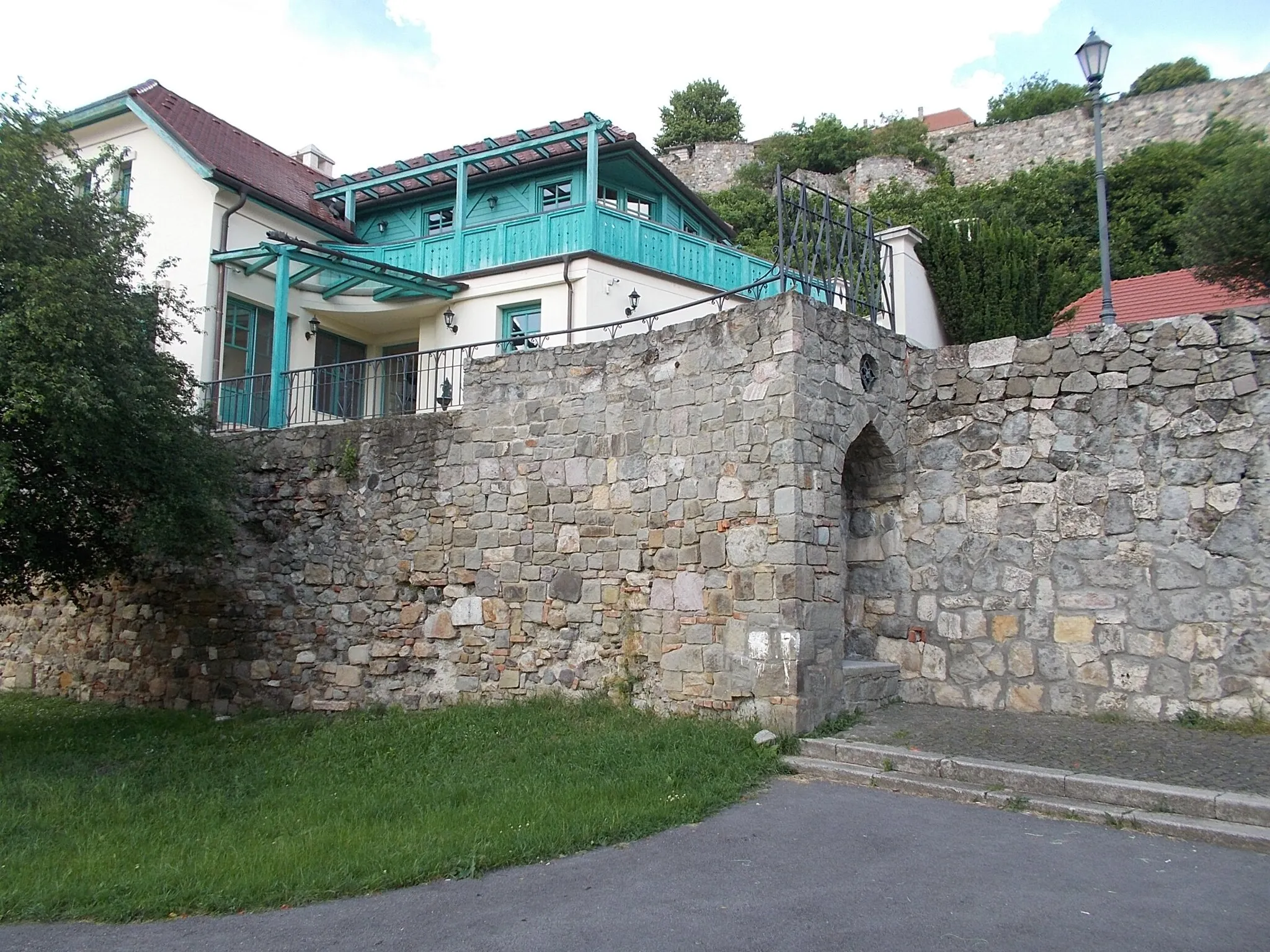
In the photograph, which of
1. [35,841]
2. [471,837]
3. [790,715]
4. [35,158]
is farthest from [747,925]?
[35,158]

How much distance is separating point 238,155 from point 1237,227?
1687 cm

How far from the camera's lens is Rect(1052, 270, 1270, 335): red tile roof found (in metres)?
15.9

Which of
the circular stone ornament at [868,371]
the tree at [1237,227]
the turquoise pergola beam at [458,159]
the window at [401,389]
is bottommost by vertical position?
the circular stone ornament at [868,371]

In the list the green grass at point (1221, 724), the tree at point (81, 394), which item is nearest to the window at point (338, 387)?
the tree at point (81, 394)

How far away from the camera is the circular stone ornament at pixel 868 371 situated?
29.7ft

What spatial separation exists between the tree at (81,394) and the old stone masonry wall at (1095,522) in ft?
24.8

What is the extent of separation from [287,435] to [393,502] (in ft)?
6.91

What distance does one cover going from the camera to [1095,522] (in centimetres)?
820

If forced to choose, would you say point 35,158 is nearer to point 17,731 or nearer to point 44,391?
point 44,391

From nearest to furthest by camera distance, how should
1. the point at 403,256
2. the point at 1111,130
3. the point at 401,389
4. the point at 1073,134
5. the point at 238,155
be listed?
the point at 401,389, the point at 403,256, the point at 238,155, the point at 1111,130, the point at 1073,134

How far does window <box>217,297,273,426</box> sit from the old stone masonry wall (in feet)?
35.3

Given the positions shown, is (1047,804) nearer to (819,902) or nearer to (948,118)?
(819,902)

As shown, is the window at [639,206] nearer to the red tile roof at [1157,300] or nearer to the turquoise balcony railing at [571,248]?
the turquoise balcony railing at [571,248]

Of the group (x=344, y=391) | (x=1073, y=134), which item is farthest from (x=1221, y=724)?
(x=1073, y=134)
